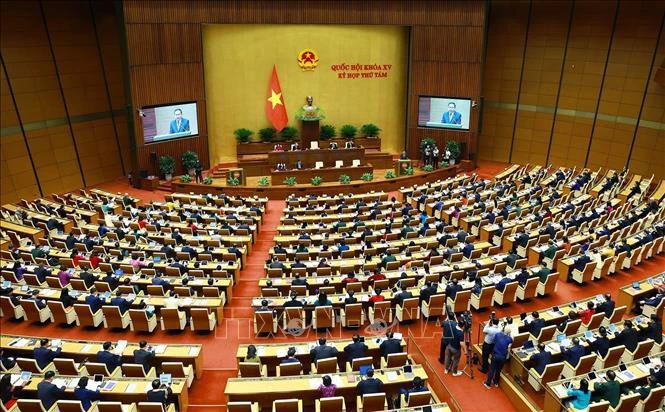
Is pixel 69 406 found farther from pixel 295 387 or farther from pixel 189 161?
pixel 189 161

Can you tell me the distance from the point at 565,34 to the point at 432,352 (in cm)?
2004

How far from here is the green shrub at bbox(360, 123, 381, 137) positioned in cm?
2820

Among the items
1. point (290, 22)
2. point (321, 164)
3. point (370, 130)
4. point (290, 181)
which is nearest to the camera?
point (290, 181)

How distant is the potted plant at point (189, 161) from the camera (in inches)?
977

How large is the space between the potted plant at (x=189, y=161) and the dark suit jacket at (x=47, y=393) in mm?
17061

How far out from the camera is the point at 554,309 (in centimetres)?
1143

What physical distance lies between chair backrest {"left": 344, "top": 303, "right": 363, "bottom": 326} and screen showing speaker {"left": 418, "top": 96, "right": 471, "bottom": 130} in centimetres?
1715

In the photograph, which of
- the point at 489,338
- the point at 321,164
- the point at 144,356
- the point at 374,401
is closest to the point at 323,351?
the point at 374,401

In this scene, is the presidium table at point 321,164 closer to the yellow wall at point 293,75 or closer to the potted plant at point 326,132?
the potted plant at point 326,132

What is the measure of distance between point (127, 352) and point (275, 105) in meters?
18.8

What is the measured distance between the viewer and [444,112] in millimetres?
27016

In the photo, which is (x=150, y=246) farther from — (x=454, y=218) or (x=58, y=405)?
(x=454, y=218)

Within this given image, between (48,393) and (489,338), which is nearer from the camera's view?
(48,393)

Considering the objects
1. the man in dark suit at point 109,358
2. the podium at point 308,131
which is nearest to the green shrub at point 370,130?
the podium at point 308,131
